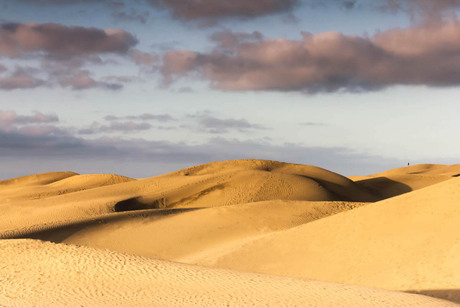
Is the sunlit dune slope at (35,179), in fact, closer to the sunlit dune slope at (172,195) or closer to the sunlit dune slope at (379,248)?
the sunlit dune slope at (172,195)

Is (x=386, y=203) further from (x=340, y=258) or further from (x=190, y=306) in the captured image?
(x=190, y=306)

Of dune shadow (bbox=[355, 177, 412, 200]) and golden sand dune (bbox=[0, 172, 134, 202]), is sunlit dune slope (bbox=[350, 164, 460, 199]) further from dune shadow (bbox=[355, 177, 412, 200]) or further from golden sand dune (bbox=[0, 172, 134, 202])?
golden sand dune (bbox=[0, 172, 134, 202])

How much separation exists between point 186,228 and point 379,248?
911 centimetres

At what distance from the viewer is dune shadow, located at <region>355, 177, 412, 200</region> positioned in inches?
1647

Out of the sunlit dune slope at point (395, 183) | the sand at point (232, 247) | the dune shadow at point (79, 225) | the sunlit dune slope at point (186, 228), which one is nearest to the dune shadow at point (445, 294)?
the sand at point (232, 247)

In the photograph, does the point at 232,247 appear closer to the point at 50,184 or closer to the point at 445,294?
the point at 445,294

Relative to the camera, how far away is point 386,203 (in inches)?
684

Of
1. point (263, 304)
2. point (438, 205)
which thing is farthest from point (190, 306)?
point (438, 205)

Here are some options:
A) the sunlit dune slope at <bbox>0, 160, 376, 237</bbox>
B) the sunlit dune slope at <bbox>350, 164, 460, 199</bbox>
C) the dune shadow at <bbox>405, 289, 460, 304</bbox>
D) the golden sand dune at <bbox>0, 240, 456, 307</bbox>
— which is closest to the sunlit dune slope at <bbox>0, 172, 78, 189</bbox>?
the sunlit dune slope at <bbox>0, 160, 376, 237</bbox>

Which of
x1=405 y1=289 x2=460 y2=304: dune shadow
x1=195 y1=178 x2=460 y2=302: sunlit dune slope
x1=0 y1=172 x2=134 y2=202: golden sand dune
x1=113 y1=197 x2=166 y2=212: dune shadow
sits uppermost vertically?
x1=0 y1=172 x2=134 y2=202: golden sand dune

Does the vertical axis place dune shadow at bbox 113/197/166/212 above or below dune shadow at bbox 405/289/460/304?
above

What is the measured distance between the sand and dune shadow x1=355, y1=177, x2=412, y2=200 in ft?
30.9

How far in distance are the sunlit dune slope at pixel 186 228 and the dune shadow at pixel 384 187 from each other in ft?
58.7

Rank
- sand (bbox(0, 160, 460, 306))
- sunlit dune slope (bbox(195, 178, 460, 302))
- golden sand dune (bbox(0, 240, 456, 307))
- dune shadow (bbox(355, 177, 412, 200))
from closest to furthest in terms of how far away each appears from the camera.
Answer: golden sand dune (bbox(0, 240, 456, 307)) < sand (bbox(0, 160, 460, 306)) < sunlit dune slope (bbox(195, 178, 460, 302)) < dune shadow (bbox(355, 177, 412, 200))
